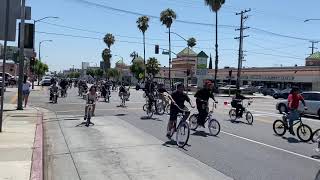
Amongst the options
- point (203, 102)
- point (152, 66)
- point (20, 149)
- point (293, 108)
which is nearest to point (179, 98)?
point (203, 102)

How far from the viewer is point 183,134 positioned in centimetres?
1445

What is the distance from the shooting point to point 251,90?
7844 centimetres

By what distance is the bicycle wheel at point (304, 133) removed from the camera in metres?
16.9

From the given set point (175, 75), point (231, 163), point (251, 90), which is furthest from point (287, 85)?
point (231, 163)

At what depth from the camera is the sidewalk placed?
10.1 m

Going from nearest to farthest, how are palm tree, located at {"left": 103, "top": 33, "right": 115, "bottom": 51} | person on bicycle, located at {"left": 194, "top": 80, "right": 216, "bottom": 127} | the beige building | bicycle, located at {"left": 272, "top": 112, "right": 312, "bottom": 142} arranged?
1. bicycle, located at {"left": 272, "top": 112, "right": 312, "bottom": 142}
2. person on bicycle, located at {"left": 194, "top": 80, "right": 216, "bottom": 127}
3. the beige building
4. palm tree, located at {"left": 103, "top": 33, "right": 115, "bottom": 51}

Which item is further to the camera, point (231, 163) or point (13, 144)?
point (13, 144)

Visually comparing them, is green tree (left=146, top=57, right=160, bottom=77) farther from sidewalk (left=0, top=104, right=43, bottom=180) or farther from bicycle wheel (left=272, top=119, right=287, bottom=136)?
bicycle wheel (left=272, top=119, right=287, bottom=136)

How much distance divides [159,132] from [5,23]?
244 inches

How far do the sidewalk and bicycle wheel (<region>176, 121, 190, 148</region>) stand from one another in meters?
3.73

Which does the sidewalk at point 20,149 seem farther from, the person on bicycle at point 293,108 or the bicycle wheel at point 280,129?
the person on bicycle at point 293,108

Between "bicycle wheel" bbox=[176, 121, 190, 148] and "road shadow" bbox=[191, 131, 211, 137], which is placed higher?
"bicycle wheel" bbox=[176, 121, 190, 148]

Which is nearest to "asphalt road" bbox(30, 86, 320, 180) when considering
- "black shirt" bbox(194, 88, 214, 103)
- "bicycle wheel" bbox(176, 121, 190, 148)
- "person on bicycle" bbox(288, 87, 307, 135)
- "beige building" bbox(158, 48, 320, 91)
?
"bicycle wheel" bbox(176, 121, 190, 148)

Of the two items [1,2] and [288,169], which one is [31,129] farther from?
[288,169]
